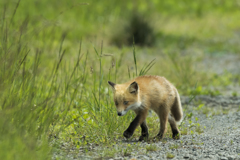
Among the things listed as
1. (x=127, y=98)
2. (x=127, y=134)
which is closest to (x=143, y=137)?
(x=127, y=134)

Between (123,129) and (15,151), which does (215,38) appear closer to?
(123,129)

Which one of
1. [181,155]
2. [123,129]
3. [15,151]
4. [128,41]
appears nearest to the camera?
[15,151]

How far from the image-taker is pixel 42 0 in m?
17.3

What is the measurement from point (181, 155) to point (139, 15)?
9.95 meters

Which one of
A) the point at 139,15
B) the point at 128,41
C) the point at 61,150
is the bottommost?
the point at 61,150

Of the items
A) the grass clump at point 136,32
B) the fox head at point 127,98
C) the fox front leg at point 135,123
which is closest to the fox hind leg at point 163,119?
the fox front leg at point 135,123

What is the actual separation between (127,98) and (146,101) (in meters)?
0.35

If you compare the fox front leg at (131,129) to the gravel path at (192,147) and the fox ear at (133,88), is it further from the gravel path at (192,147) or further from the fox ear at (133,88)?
the fox ear at (133,88)

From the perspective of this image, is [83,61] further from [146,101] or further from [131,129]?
[131,129]

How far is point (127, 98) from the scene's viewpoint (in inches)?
183

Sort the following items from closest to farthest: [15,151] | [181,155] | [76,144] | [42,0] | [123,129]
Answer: [15,151]
[181,155]
[76,144]
[123,129]
[42,0]

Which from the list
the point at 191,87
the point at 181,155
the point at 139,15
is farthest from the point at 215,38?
the point at 181,155

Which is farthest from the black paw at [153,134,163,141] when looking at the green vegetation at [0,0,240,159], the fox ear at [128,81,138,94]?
the fox ear at [128,81,138,94]

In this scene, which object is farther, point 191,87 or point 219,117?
point 191,87
